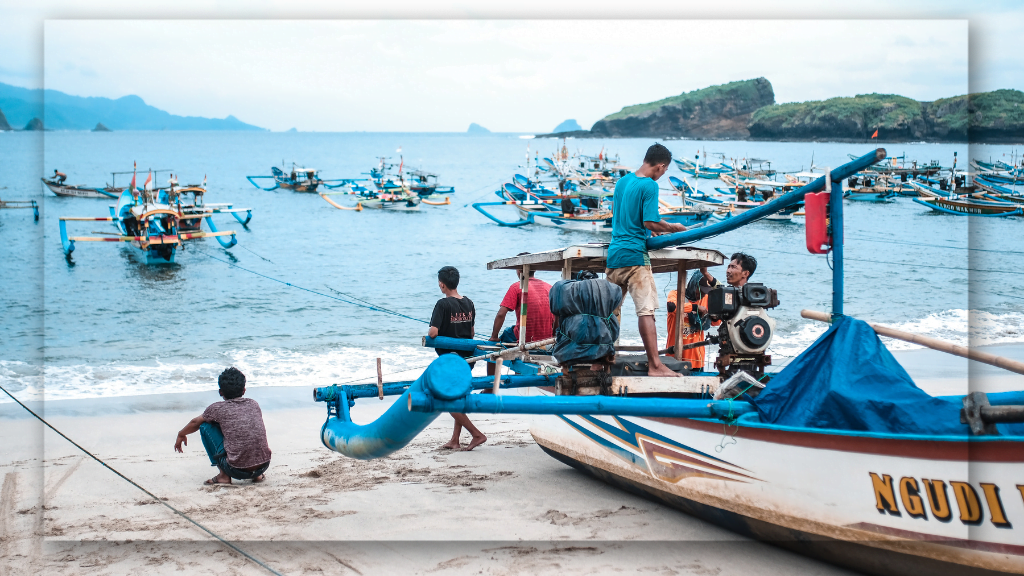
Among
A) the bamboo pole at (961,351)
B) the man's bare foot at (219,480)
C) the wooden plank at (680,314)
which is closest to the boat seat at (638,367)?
the wooden plank at (680,314)

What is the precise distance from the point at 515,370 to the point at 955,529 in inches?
151

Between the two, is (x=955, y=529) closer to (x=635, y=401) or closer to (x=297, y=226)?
(x=635, y=401)

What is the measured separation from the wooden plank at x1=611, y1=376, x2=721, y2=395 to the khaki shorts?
48 centimetres

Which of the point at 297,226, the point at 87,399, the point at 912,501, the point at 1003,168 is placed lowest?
the point at 87,399

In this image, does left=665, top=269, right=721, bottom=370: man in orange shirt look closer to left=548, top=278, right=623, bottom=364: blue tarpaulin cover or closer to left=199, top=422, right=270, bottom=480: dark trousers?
left=548, top=278, right=623, bottom=364: blue tarpaulin cover

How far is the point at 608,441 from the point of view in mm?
6168

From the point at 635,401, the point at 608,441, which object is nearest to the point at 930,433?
the point at 635,401

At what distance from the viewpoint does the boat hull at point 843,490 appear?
13.1ft

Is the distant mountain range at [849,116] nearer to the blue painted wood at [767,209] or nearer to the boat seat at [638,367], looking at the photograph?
the blue painted wood at [767,209]

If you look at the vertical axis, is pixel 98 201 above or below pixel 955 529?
above

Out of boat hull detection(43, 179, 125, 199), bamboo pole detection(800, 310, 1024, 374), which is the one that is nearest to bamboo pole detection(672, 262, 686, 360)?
bamboo pole detection(800, 310, 1024, 374)

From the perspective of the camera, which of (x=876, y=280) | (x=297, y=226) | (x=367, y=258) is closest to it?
(x=876, y=280)

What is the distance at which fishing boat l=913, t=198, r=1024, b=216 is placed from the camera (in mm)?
30844

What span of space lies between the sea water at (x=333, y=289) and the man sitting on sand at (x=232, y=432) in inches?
69.3
